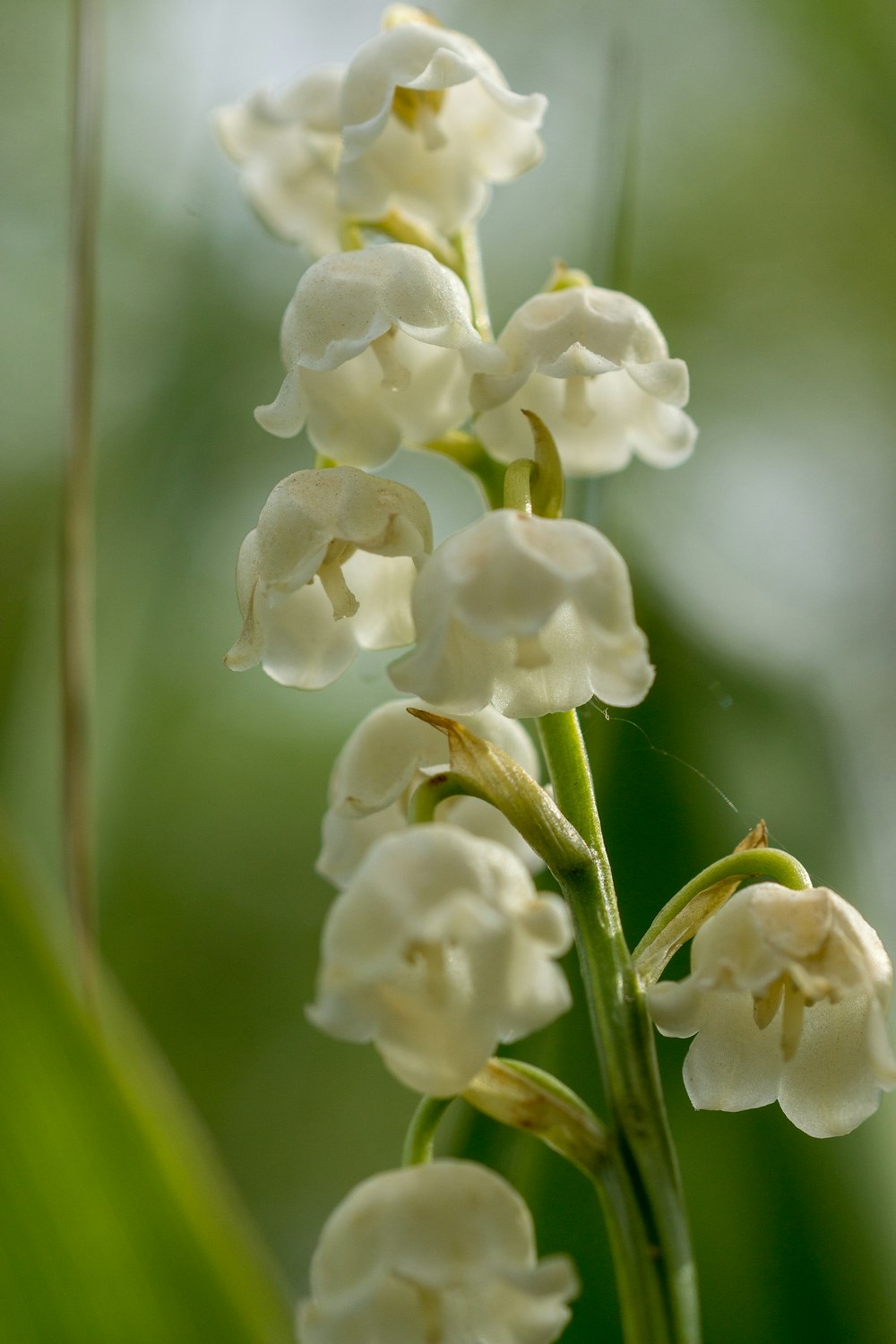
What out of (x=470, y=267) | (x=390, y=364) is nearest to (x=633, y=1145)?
(x=390, y=364)

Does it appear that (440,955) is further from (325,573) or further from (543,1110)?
(325,573)

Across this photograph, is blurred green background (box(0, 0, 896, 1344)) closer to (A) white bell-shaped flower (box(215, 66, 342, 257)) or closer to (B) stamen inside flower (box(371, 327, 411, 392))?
(A) white bell-shaped flower (box(215, 66, 342, 257))

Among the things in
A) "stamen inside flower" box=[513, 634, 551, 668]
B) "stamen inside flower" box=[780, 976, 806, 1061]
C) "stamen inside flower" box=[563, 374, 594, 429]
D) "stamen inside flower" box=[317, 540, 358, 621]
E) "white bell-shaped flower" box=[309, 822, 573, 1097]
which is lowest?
"stamen inside flower" box=[780, 976, 806, 1061]

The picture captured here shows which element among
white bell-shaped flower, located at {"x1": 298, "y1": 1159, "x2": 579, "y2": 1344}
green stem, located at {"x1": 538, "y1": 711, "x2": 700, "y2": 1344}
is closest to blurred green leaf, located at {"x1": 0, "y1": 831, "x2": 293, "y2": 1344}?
white bell-shaped flower, located at {"x1": 298, "y1": 1159, "x2": 579, "y2": 1344}

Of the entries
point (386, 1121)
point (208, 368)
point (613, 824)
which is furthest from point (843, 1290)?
point (208, 368)

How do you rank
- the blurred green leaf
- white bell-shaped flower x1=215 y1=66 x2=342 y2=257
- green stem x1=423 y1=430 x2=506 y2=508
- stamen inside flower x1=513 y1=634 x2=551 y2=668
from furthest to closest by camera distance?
white bell-shaped flower x1=215 y1=66 x2=342 y2=257
green stem x1=423 y1=430 x2=506 y2=508
stamen inside flower x1=513 y1=634 x2=551 y2=668
the blurred green leaf

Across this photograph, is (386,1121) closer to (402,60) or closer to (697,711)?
(697,711)
